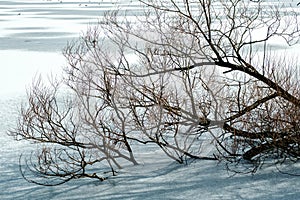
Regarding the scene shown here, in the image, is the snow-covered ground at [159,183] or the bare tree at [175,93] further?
the bare tree at [175,93]

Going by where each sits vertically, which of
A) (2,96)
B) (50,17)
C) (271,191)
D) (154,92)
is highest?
(50,17)

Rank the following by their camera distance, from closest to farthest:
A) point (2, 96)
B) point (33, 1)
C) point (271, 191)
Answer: point (271, 191), point (2, 96), point (33, 1)

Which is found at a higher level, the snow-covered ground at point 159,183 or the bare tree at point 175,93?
the bare tree at point 175,93

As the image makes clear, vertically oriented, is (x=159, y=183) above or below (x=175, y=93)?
below

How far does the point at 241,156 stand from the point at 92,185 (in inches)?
54.5

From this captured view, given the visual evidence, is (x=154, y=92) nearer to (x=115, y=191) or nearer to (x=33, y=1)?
(x=115, y=191)

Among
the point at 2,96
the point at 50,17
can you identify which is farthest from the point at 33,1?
the point at 2,96

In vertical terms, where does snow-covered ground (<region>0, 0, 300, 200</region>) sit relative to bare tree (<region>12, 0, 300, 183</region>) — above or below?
below

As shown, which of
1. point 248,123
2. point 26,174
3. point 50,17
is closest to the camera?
point 248,123

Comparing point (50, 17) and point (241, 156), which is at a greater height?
point (50, 17)

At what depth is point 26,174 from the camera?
4895mm

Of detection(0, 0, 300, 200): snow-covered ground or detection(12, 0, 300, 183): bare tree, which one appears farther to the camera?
detection(12, 0, 300, 183): bare tree

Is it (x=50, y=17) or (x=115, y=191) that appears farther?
(x=50, y=17)

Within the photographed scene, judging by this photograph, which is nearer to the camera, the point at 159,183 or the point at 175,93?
the point at 159,183
